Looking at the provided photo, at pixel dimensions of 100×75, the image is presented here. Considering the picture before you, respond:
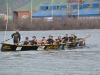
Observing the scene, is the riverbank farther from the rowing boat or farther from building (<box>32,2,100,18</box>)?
the rowing boat

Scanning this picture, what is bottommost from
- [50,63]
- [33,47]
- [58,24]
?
[50,63]

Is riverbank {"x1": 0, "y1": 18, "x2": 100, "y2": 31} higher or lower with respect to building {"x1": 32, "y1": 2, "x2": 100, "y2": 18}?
lower

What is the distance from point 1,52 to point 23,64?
35.5 ft

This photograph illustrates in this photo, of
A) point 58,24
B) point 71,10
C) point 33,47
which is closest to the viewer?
point 33,47

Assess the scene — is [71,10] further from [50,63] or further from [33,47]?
[50,63]

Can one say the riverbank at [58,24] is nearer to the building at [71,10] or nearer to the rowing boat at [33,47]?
the building at [71,10]

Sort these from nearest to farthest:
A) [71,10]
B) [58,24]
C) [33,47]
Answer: [33,47] → [58,24] → [71,10]

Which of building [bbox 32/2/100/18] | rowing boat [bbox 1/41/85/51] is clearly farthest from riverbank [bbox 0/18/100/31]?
rowing boat [bbox 1/41/85/51]

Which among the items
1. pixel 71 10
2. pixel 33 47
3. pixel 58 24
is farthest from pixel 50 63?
pixel 71 10

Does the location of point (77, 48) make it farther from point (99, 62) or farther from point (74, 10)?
point (74, 10)

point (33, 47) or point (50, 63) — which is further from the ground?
point (33, 47)

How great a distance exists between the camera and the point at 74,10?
152m

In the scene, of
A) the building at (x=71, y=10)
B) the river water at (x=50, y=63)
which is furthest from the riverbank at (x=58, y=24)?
the river water at (x=50, y=63)

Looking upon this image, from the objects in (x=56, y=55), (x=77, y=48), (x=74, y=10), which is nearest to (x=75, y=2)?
(x=74, y=10)
